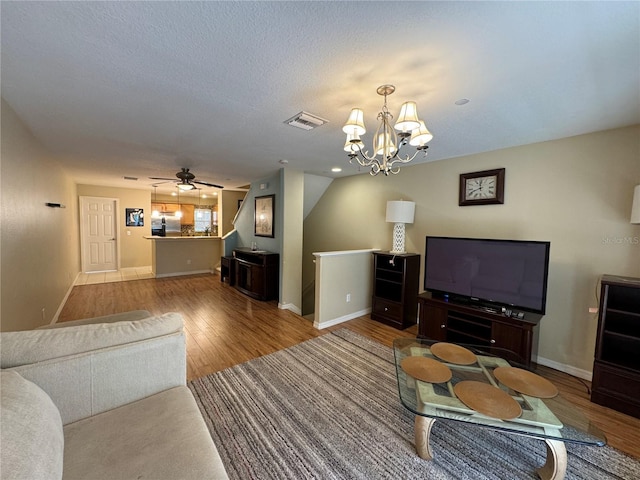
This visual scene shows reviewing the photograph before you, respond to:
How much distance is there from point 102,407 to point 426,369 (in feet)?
6.30

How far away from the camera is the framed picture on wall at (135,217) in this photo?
23.7 feet

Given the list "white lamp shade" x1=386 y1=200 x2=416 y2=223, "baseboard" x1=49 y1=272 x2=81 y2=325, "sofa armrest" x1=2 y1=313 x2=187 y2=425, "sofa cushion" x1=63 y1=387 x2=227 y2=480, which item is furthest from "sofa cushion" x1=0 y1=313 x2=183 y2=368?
"baseboard" x1=49 y1=272 x2=81 y2=325

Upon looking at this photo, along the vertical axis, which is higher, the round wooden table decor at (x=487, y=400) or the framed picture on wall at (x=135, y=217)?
the framed picture on wall at (x=135, y=217)

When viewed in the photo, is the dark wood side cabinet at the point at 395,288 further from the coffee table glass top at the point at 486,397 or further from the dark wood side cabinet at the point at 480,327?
the coffee table glass top at the point at 486,397

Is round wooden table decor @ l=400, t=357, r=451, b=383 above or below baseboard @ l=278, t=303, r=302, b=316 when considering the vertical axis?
above

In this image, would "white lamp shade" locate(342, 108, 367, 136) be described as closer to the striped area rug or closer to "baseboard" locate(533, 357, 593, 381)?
the striped area rug

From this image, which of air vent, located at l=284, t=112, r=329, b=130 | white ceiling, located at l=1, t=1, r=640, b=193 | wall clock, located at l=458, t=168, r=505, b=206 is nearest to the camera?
white ceiling, located at l=1, t=1, r=640, b=193

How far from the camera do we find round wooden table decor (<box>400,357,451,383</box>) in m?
1.73

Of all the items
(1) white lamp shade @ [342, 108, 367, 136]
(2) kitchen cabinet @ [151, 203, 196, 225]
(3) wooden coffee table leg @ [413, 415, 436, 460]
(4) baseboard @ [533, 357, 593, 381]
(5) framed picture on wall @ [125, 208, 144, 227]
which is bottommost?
(4) baseboard @ [533, 357, 593, 381]

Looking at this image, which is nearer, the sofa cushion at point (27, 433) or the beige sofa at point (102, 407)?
the sofa cushion at point (27, 433)

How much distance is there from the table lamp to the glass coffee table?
197cm

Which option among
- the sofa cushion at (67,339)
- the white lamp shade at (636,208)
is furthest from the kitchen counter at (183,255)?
the white lamp shade at (636,208)

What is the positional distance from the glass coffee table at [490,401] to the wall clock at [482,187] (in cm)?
196

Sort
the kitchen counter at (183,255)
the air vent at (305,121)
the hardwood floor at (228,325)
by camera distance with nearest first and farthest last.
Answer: the hardwood floor at (228,325) < the air vent at (305,121) < the kitchen counter at (183,255)
